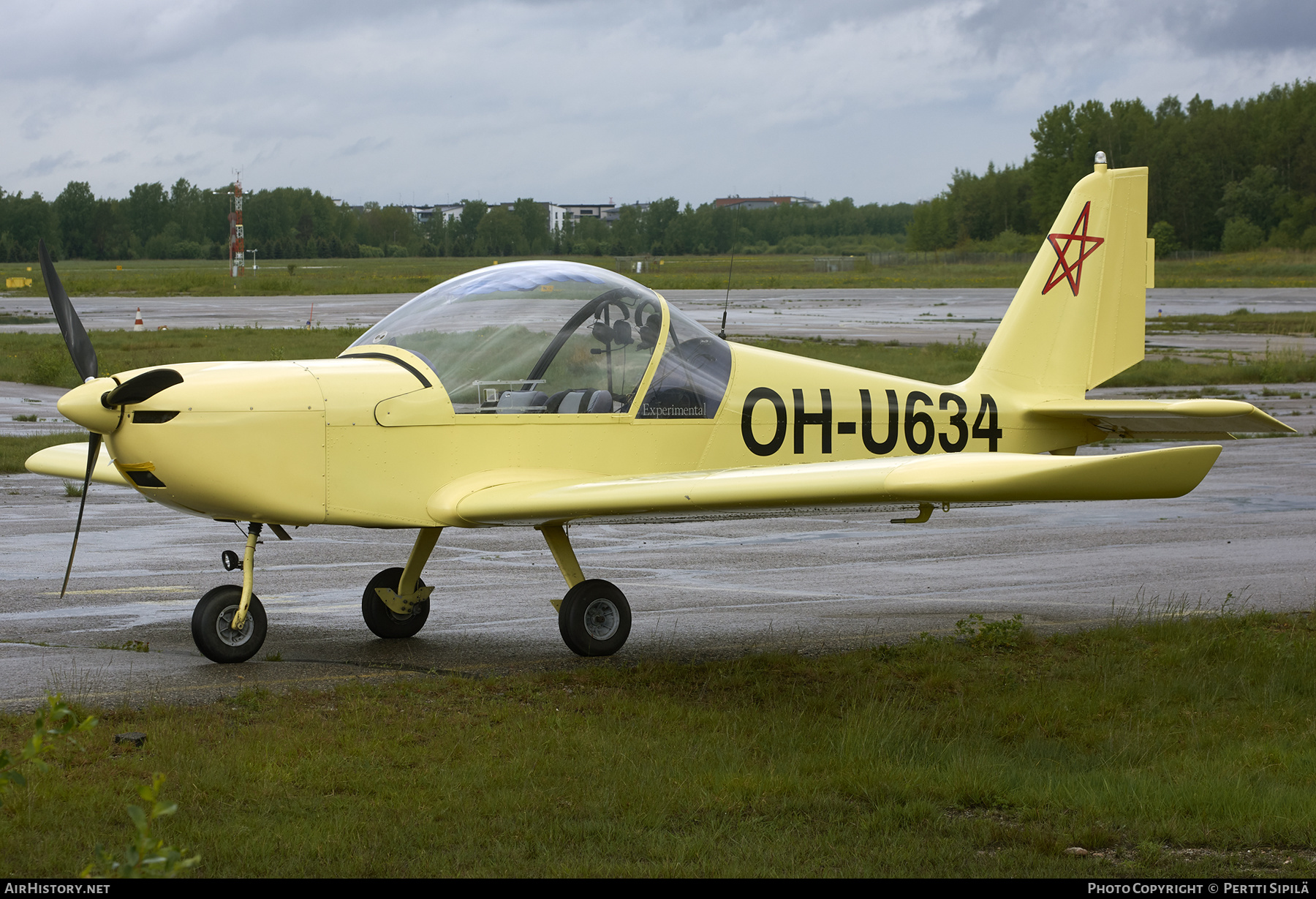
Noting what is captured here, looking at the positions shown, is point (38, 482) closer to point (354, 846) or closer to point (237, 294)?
point (354, 846)

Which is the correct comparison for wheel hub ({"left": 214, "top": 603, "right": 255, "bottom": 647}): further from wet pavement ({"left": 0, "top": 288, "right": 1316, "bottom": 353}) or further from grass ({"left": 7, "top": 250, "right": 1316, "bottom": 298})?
grass ({"left": 7, "top": 250, "right": 1316, "bottom": 298})

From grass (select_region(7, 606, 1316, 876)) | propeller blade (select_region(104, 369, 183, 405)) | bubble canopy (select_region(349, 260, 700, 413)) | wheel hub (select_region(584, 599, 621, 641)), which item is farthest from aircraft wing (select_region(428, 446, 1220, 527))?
propeller blade (select_region(104, 369, 183, 405))

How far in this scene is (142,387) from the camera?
22.5 ft

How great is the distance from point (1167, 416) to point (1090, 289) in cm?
181

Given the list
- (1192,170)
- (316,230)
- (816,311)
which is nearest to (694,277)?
(816,311)

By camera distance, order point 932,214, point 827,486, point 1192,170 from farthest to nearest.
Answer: point 932,214
point 1192,170
point 827,486

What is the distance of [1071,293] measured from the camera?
10.3 meters

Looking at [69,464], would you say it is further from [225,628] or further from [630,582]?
[630,582]

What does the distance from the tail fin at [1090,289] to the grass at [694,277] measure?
60.5m

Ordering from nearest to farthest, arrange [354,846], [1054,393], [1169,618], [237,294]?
[354,846] < [1169,618] < [1054,393] < [237,294]

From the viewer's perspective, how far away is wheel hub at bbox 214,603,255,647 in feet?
24.3

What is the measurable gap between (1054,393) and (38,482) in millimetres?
12145

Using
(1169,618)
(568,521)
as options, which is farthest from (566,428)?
(1169,618)

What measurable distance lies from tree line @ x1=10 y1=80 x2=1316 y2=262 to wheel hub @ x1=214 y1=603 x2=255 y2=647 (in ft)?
322
